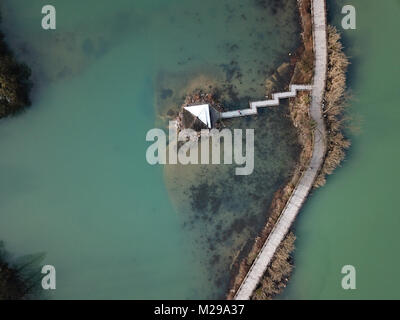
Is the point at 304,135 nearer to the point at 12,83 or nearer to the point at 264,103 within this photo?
the point at 264,103

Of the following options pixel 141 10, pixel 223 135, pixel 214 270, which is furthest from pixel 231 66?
pixel 214 270

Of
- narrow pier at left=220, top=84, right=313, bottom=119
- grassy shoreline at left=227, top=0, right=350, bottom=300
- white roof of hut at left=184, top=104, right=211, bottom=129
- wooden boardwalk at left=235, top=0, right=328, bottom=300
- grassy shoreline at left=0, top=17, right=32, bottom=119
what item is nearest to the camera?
grassy shoreline at left=0, top=17, right=32, bottom=119

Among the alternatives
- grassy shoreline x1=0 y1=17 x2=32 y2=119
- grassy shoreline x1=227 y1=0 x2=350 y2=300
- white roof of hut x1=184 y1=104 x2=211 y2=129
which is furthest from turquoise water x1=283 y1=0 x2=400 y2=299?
grassy shoreline x1=0 y1=17 x2=32 y2=119

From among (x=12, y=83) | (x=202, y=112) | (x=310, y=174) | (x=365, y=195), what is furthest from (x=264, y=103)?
(x=12, y=83)

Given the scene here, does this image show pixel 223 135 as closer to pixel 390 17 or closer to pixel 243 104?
pixel 243 104

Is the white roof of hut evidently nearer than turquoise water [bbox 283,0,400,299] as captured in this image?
Yes

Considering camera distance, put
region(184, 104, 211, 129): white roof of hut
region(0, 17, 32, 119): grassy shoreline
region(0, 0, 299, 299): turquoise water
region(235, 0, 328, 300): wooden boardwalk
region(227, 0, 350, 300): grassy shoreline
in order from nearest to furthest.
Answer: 1. region(0, 17, 32, 119): grassy shoreline
2. region(184, 104, 211, 129): white roof of hut
3. region(227, 0, 350, 300): grassy shoreline
4. region(235, 0, 328, 300): wooden boardwalk
5. region(0, 0, 299, 299): turquoise water
